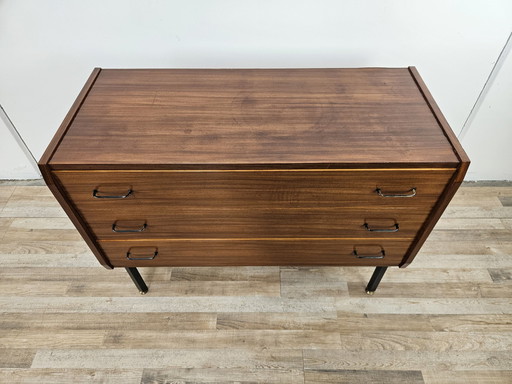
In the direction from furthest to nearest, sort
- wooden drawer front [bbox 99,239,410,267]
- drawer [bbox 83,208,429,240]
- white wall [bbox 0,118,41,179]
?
1. white wall [bbox 0,118,41,179]
2. wooden drawer front [bbox 99,239,410,267]
3. drawer [bbox 83,208,429,240]

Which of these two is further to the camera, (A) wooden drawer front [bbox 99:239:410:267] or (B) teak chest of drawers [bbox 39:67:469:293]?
(A) wooden drawer front [bbox 99:239:410:267]

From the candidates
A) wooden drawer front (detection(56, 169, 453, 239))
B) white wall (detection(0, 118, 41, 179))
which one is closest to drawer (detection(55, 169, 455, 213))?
wooden drawer front (detection(56, 169, 453, 239))

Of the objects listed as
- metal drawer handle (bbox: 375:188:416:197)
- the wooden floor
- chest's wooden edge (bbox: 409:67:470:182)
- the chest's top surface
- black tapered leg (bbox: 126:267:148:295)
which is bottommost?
the wooden floor

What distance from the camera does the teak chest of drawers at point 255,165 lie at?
83 cm

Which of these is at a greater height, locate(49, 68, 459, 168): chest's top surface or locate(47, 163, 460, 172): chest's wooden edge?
locate(49, 68, 459, 168): chest's top surface

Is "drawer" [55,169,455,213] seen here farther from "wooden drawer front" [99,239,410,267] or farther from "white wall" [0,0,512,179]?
"white wall" [0,0,512,179]

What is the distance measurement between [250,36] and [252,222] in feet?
2.05

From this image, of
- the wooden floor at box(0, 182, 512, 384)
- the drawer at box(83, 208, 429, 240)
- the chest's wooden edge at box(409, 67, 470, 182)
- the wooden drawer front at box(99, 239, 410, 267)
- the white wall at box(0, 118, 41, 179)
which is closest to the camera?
the chest's wooden edge at box(409, 67, 470, 182)

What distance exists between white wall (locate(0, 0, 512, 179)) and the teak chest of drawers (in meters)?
0.17

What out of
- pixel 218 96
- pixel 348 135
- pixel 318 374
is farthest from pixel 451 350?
pixel 218 96

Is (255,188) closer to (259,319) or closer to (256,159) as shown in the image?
(256,159)

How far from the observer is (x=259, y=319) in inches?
51.3

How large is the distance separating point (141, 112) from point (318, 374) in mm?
986

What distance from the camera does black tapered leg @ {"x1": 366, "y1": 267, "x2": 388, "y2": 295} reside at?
4.09 ft
